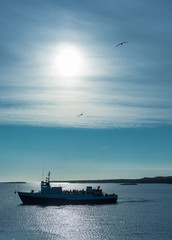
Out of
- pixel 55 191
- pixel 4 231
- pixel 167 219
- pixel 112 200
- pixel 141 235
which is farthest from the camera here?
pixel 112 200

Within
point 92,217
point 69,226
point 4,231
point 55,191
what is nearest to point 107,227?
point 69,226

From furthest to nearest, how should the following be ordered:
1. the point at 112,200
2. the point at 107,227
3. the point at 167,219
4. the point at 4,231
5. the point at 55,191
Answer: the point at 112,200, the point at 55,191, the point at 167,219, the point at 107,227, the point at 4,231

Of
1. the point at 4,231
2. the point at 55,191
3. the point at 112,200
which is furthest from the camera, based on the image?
the point at 112,200

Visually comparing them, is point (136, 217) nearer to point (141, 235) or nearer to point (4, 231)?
point (141, 235)

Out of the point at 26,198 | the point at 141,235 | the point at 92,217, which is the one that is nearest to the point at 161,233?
the point at 141,235

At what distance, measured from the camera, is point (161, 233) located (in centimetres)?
5797

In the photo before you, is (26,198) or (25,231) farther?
(26,198)

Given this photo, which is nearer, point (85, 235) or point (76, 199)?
point (85, 235)

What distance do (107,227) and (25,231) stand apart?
17.2 meters

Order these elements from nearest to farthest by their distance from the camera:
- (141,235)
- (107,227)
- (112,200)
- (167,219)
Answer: (141,235) < (107,227) < (167,219) < (112,200)

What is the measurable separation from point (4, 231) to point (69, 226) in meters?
14.7

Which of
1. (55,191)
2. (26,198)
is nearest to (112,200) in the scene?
(55,191)

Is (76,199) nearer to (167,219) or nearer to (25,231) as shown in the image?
(167,219)

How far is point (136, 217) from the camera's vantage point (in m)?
78.6
